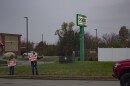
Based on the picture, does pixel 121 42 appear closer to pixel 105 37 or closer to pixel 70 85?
pixel 105 37

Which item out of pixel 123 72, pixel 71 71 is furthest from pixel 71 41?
pixel 123 72

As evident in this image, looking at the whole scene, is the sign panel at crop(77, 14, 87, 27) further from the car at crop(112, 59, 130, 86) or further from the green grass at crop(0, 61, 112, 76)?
the car at crop(112, 59, 130, 86)

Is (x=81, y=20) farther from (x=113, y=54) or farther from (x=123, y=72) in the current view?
(x=123, y=72)

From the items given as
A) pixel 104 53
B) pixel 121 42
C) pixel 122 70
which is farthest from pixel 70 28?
pixel 122 70

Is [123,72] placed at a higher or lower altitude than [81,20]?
A: lower

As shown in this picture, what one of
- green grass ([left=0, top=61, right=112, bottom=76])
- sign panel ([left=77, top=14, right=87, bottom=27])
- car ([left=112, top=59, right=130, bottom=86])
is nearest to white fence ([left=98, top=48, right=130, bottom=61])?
sign panel ([left=77, top=14, right=87, bottom=27])

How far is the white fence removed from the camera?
60719mm

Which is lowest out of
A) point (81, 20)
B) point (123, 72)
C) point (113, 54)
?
point (123, 72)

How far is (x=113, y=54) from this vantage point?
61.3 metres

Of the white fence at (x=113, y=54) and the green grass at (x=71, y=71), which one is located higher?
the white fence at (x=113, y=54)

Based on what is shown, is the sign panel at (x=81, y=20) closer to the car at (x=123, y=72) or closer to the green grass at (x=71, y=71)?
the green grass at (x=71, y=71)

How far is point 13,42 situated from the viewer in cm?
10656

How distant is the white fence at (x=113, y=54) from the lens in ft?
199

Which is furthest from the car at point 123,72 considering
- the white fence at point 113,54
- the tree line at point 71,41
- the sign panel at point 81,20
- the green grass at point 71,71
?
Result: the tree line at point 71,41
